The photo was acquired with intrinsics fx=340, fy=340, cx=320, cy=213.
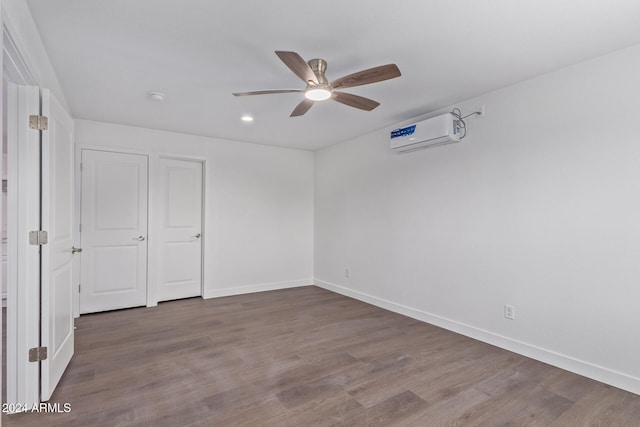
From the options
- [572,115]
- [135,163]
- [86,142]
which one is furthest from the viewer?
[135,163]

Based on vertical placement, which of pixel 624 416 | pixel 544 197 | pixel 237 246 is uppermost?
pixel 544 197

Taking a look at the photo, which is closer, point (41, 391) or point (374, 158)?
point (41, 391)

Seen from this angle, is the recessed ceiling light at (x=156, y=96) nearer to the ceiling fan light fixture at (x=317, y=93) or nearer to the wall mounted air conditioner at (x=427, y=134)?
the ceiling fan light fixture at (x=317, y=93)

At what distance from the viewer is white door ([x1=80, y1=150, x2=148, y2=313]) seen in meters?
4.17

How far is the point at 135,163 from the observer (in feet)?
14.6

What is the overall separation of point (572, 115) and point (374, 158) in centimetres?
230

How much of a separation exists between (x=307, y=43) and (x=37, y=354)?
270 cm

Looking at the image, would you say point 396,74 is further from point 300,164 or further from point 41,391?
point 300,164

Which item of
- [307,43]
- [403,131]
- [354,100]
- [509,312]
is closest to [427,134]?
[403,131]

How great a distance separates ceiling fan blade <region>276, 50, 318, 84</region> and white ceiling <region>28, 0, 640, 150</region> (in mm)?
239

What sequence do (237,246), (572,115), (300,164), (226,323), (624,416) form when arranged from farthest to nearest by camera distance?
(300,164) < (237,246) < (226,323) < (572,115) < (624,416)

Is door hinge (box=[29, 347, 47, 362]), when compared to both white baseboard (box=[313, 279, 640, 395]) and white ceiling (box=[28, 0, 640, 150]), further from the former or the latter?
white baseboard (box=[313, 279, 640, 395])

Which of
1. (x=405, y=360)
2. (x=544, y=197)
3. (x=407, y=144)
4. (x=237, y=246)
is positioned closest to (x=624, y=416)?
(x=405, y=360)

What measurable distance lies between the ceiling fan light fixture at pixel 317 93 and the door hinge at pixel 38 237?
1.98m
